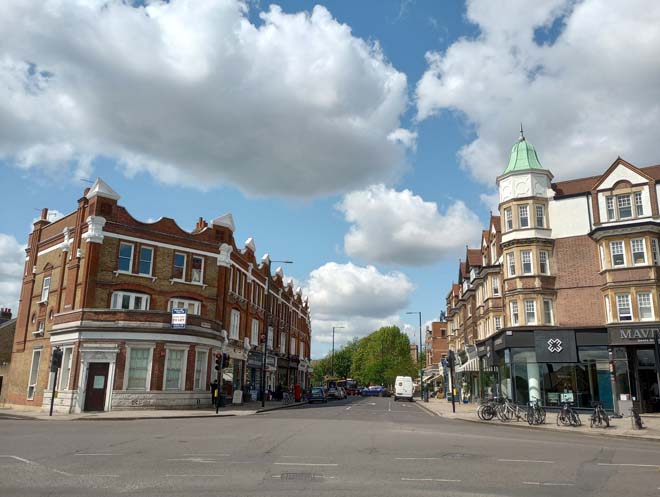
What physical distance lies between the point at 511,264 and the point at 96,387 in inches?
1002

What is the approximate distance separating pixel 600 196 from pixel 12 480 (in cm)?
3346

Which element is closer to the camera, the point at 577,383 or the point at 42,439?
the point at 42,439

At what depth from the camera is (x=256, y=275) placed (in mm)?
47812

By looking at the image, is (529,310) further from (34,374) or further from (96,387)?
(34,374)

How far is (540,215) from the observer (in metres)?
35.2

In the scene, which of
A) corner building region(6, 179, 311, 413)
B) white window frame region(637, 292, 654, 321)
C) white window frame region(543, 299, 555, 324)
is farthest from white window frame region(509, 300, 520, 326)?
corner building region(6, 179, 311, 413)

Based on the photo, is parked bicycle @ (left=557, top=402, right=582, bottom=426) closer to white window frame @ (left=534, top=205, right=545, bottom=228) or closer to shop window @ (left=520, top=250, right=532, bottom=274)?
shop window @ (left=520, top=250, right=532, bottom=274)

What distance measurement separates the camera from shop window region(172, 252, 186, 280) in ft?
117

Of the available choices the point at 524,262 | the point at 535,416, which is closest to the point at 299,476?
the point at 535,416

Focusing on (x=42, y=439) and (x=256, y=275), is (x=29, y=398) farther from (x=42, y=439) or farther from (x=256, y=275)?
(x=42, y=439)

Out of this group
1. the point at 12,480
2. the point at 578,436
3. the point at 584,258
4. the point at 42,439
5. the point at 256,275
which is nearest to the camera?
the point at 12,480

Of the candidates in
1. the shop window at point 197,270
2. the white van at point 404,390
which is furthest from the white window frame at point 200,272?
the white van at point 404,390

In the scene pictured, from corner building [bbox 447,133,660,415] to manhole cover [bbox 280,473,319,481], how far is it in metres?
24.2

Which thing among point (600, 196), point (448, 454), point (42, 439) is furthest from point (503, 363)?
point (42, 439)
